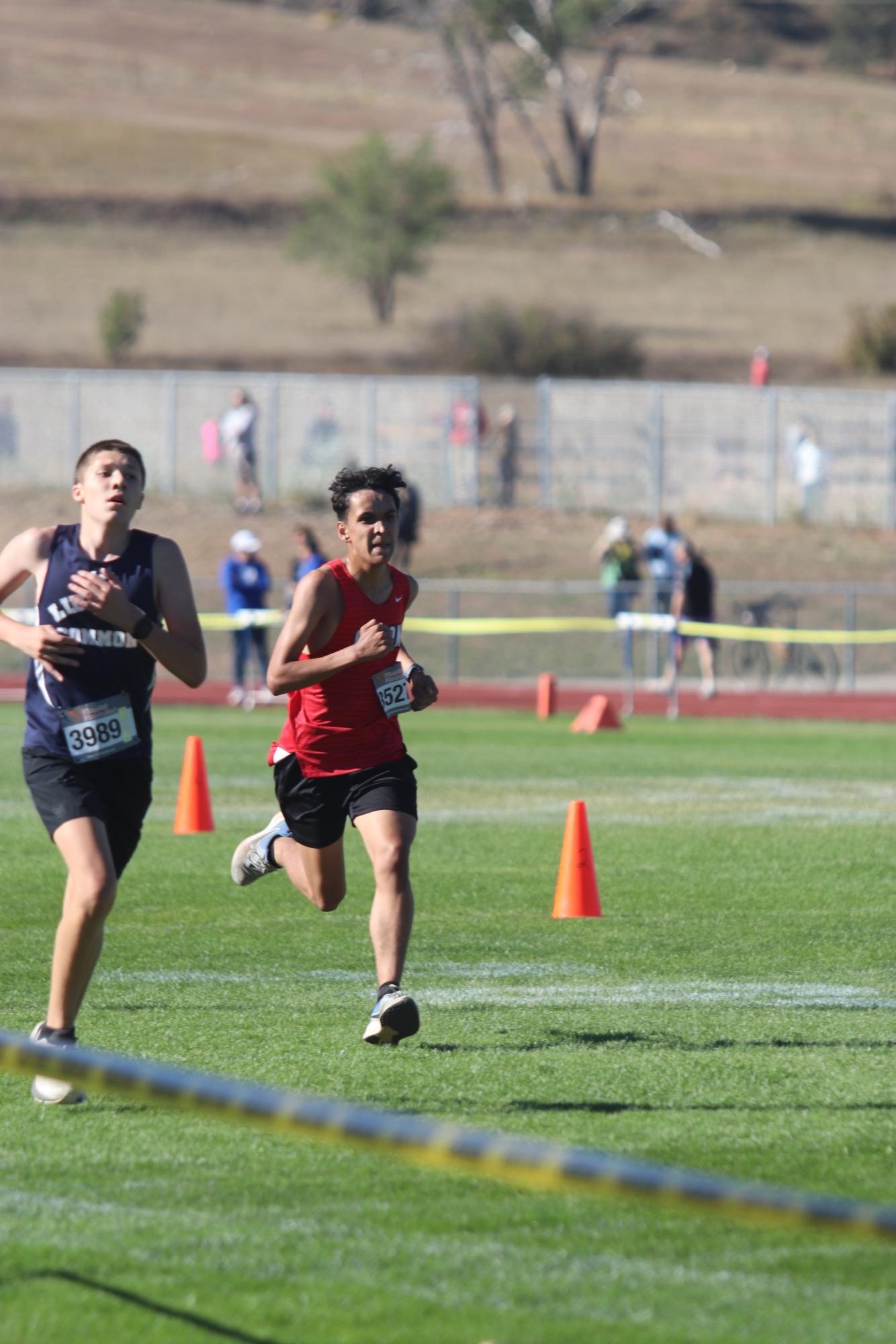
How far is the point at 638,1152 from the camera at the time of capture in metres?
5.78

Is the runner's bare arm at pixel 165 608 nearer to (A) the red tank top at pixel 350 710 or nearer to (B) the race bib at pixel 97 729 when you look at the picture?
(B) the race bib at pixel 97 729

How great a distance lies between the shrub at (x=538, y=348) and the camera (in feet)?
191

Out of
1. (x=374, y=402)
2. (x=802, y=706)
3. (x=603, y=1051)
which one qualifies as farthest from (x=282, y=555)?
(x=603, y=1051)

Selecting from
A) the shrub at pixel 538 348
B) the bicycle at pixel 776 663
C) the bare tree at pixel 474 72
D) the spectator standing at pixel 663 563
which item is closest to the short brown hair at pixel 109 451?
the spectator standing at pixel 663 563

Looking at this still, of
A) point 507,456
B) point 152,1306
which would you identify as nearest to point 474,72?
point 507,456

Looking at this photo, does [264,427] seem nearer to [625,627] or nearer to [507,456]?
[507,456]

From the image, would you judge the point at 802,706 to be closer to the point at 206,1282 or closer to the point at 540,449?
the point at 540,449

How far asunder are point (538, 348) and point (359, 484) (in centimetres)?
5153

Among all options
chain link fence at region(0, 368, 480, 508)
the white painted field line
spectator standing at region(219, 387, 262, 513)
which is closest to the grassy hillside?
chain link fence at region(0, 368, 480, 508)

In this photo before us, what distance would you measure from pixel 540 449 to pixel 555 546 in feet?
11.9

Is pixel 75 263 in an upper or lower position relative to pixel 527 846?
upper

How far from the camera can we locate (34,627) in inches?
262

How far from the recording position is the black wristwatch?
6.39 meters

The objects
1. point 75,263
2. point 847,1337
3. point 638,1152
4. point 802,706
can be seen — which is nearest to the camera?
point 847,1337
